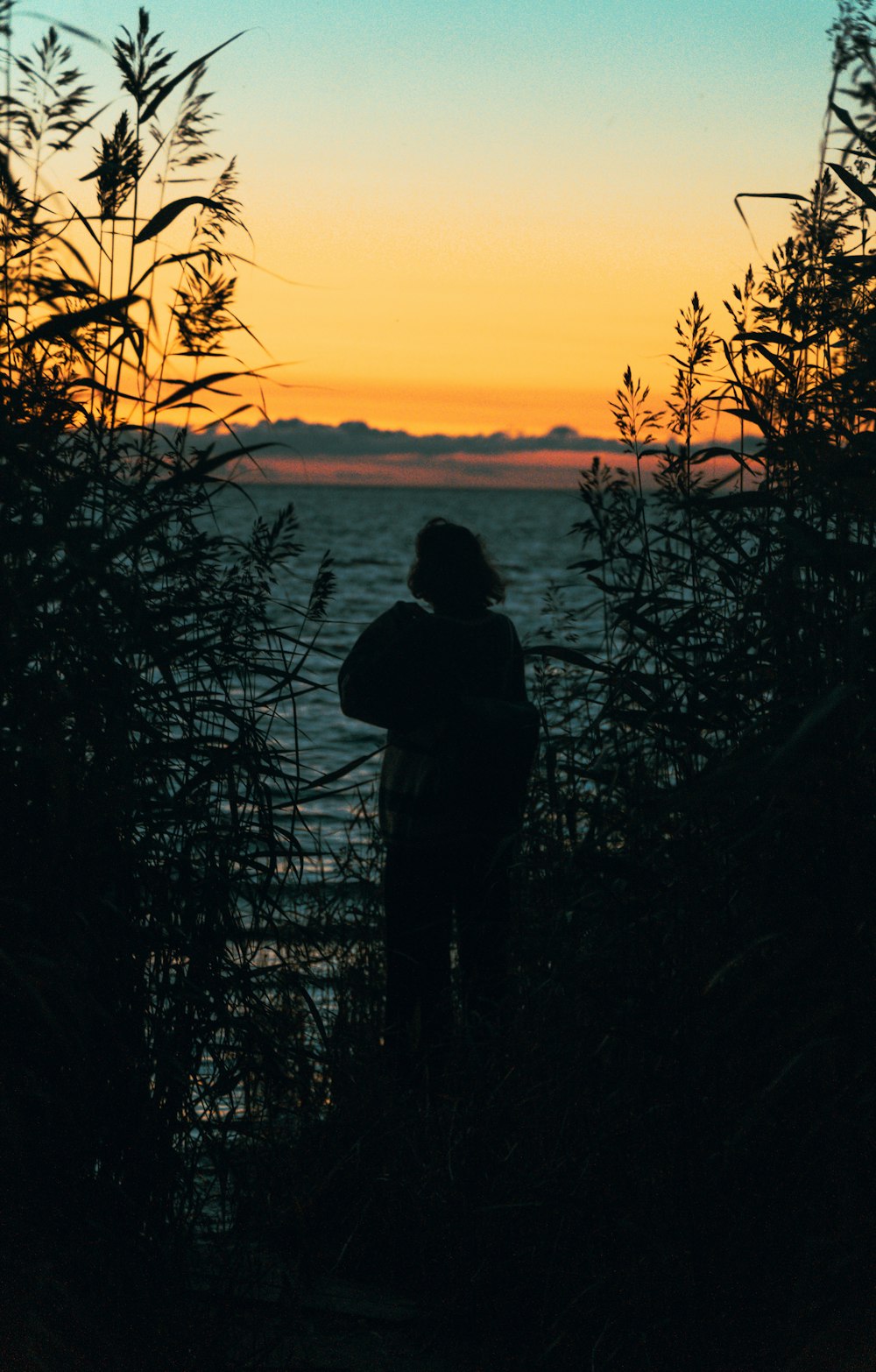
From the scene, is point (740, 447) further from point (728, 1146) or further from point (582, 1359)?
point (582, 1359)

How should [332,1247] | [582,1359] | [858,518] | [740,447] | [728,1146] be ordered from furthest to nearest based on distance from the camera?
[740,447] → [332,1247] → [858,518] → [582,1359] → [728,1146]

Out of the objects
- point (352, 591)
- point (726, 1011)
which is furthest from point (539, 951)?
point (352, 591)

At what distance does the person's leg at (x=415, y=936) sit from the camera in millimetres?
3904

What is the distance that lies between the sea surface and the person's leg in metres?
0.32

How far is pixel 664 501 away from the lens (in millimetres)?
3264

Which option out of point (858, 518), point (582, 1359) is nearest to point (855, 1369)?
point (582, 1359)

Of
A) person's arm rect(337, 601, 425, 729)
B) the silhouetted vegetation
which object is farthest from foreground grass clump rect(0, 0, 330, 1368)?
person's arm rect(337, 601, 425, 729)

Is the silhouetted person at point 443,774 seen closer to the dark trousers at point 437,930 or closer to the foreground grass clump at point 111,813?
the dark trousers at point 437,930

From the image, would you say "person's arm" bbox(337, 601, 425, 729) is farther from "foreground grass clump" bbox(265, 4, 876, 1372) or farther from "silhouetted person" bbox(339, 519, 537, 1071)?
"foreground grass clump" bbox(265, 4, 876, 1372)

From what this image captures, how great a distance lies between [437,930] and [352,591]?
29395 mm

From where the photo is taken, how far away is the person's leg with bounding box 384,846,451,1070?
390cm

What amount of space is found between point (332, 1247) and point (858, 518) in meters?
1.98

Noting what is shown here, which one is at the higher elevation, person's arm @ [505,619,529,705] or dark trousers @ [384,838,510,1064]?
person's arm @ [505,619,529,705]

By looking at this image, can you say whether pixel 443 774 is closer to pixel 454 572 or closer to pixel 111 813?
pixel 454 572
